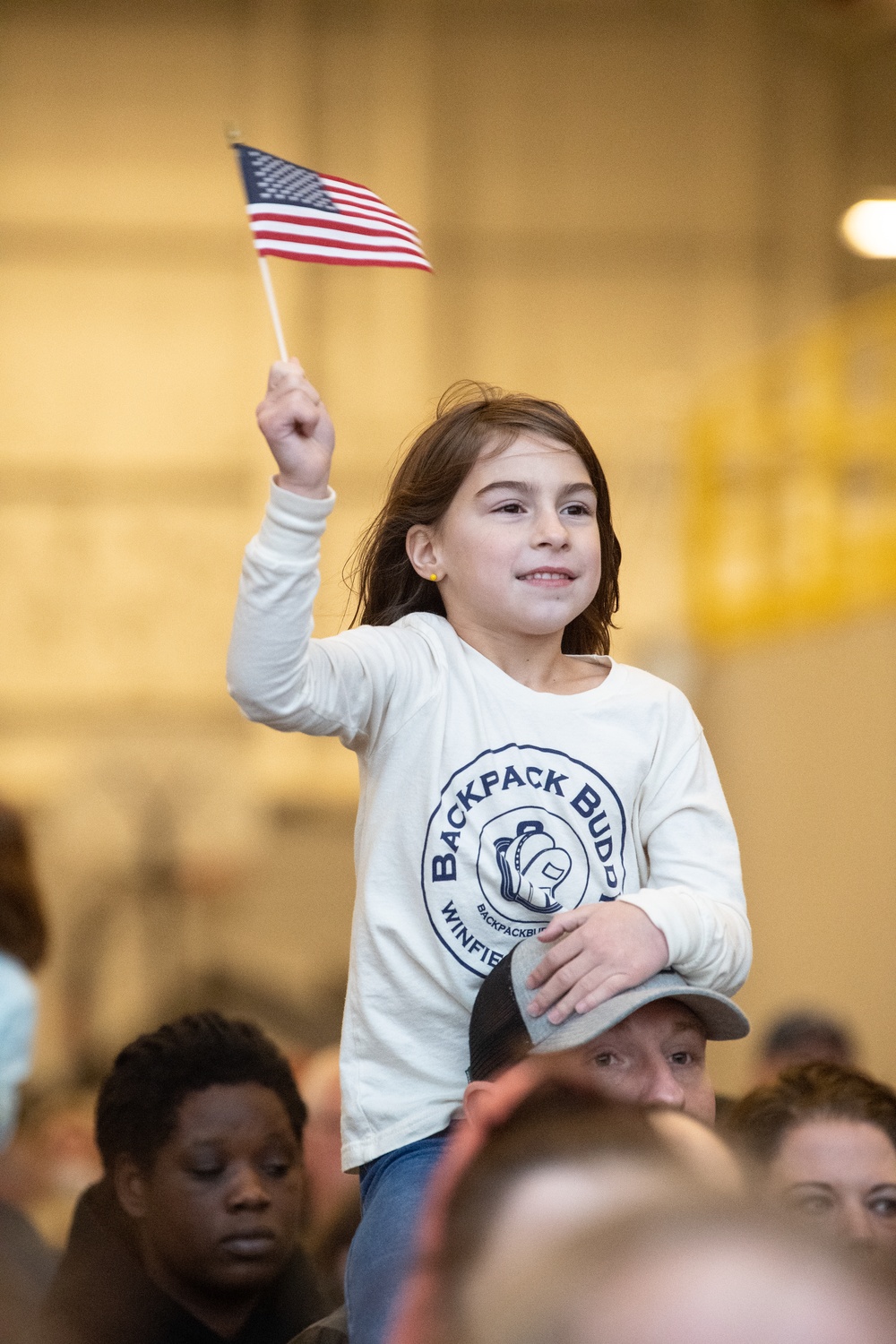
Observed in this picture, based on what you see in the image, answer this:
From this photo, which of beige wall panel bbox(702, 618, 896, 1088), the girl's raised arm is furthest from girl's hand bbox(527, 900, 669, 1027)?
beige wall panel bbox(702, 618, 896, 1088)

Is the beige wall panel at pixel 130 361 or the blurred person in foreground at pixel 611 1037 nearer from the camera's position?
the blurred person in foreground at pixel 611 1037

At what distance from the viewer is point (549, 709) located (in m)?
1.66

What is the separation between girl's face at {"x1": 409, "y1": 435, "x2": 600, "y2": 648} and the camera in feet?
5.33

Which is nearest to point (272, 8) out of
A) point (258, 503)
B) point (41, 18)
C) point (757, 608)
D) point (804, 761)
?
point (41, 18)

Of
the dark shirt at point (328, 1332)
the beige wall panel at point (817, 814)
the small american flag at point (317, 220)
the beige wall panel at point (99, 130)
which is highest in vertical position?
the beige wall panel at point (99, 130)

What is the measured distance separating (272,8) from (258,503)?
3.08 m

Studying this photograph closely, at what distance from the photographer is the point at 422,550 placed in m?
1.75

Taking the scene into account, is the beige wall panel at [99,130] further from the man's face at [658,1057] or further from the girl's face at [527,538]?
the man's face at [658,1057]

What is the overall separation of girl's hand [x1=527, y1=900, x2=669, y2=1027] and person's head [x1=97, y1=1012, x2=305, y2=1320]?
0.56 metres

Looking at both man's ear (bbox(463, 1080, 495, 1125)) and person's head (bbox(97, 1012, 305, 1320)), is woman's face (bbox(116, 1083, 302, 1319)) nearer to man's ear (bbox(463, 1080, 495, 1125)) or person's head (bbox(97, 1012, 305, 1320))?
person's head (bbox(97, 1012, 305, 1320))

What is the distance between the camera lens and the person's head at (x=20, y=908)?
232 cm

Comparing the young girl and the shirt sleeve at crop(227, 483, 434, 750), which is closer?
the shirt sleeve at crop(227, 483, 434, 750)

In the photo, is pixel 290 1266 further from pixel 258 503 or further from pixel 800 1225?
pixel 258 503

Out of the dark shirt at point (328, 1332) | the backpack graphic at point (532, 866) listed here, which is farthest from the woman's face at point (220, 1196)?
the backpack graphic at point (532, 866)
